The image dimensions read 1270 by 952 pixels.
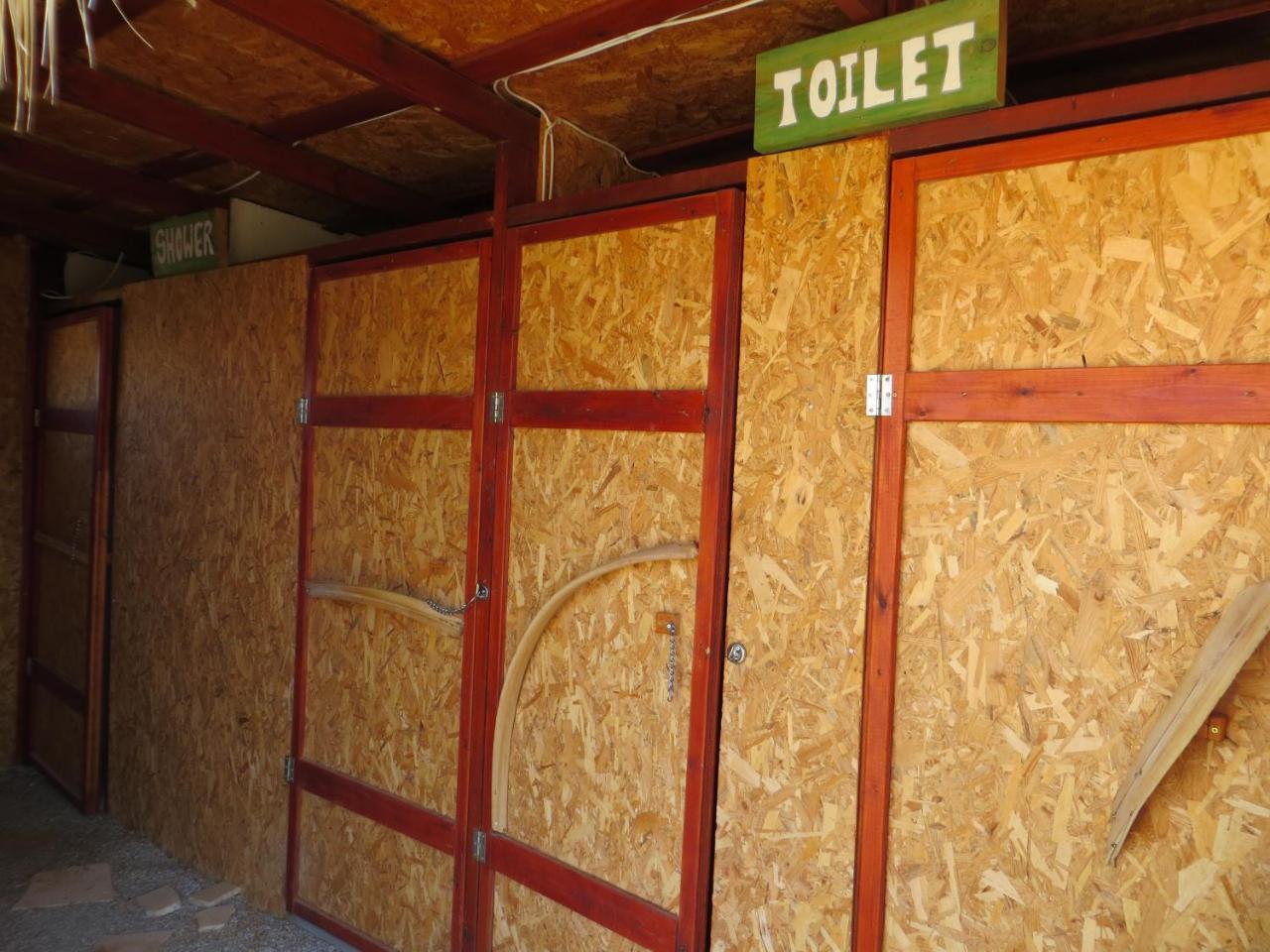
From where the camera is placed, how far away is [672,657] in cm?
234

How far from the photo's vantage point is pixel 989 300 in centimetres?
186

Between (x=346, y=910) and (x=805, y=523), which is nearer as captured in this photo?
(x=805, y=523)

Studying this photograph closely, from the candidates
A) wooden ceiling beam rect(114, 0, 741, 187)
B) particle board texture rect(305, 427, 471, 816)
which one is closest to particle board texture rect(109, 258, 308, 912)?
particle board texture rect(305, 427, 471, 816)

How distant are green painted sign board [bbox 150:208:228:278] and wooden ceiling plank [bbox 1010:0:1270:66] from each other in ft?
10.5

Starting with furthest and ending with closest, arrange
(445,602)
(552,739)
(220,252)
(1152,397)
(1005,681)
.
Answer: (220,252), (445,602), (552,739), (1005,681), (1152,397)

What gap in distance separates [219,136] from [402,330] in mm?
965

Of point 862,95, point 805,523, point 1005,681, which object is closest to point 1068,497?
point 1005,681

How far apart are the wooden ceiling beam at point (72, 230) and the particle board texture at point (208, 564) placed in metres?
0.75

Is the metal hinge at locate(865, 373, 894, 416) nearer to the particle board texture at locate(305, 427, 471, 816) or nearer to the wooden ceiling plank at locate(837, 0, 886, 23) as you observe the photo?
the wooden ceiling plank at locate(837, 0, 886, 23)

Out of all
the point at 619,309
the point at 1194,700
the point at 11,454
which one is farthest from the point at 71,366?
the point at 1194,700

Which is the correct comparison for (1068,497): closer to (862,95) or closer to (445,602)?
(862,95)

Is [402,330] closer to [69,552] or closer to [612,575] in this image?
[612,575]

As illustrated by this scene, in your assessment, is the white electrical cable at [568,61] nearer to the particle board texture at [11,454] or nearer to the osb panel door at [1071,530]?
the osb panel door at [1071,530]

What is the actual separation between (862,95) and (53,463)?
470 cm
